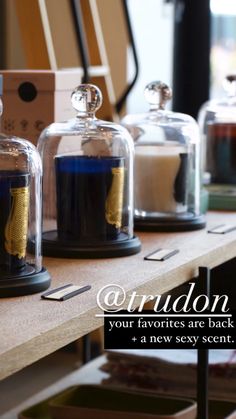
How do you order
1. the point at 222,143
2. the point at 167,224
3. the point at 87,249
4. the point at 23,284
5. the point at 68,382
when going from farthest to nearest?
the point at 222,143 → the point at 68,382 → the point at 167,224 → the point at 87,249 → the point at 23,284

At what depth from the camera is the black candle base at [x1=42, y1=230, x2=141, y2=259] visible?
1.77m

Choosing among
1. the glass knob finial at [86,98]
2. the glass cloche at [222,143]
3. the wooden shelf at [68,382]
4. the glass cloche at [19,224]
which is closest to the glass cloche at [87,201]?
the glass knob finial at [86,98]

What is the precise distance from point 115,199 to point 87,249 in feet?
0.36

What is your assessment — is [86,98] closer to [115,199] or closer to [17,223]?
[115,199]

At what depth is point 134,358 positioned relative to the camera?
232 cm

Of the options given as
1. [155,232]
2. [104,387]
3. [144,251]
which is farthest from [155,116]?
[104,387]

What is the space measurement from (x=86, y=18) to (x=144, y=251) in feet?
6.12

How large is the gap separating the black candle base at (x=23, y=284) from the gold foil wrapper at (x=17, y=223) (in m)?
0.04

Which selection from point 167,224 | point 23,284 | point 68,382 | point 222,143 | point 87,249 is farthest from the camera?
point 222,143

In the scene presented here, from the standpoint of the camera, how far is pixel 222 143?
100 inches

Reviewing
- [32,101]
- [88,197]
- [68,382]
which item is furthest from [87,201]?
[68,382]

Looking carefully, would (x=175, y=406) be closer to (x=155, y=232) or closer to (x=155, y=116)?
(x=155, y=232)

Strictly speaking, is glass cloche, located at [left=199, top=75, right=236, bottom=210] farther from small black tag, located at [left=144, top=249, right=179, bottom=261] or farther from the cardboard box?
small black tag, located at [left=144, top=249, right=179, bottom=261]

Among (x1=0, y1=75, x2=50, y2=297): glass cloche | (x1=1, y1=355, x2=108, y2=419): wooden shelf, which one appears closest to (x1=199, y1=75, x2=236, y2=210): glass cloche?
(x1=1, y1=355, x2=108, y2=419): wooden shelf
